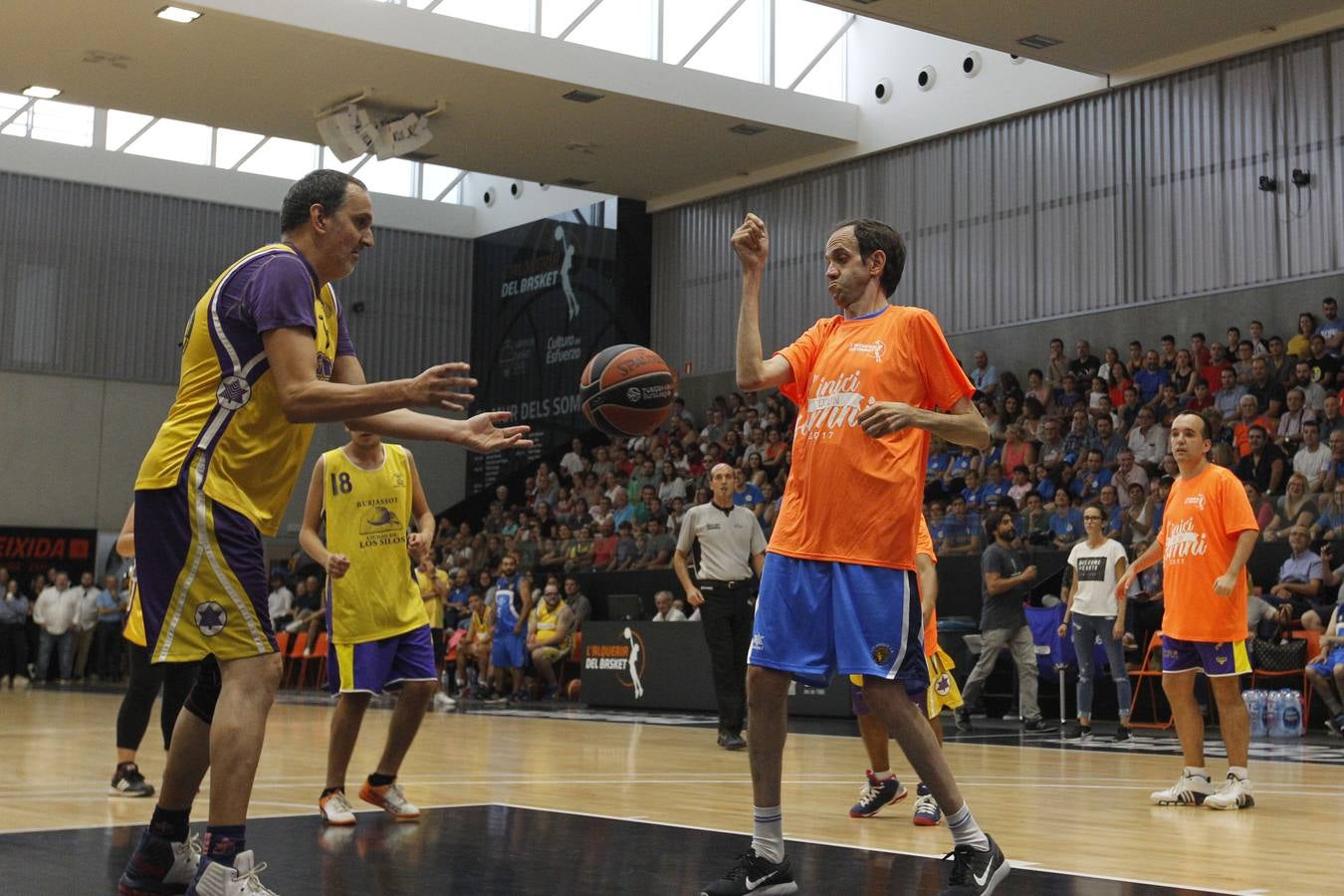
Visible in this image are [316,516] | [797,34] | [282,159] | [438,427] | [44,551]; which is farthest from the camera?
[282,159]

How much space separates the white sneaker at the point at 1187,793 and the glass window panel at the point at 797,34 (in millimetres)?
15560

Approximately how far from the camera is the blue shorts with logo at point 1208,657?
22.8 feet

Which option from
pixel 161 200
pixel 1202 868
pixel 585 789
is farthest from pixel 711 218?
pixel 1202 868

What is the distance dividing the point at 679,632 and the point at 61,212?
14853mm

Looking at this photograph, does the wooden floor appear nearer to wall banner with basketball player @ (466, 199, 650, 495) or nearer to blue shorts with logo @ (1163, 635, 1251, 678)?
blue shorts with logo @ (1163, 635, 1251, 678)

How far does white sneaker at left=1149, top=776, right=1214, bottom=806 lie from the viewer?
681 centimetres

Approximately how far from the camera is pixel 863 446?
4387mm

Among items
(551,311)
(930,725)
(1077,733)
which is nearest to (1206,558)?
(930,725)

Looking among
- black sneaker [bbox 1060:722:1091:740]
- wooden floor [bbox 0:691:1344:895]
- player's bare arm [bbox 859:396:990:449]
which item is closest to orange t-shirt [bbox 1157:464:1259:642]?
wooden floor [bbox 0:691:1344:895]

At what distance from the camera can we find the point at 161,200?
987 inches

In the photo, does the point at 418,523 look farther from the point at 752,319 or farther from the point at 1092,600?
the point at 1092,600

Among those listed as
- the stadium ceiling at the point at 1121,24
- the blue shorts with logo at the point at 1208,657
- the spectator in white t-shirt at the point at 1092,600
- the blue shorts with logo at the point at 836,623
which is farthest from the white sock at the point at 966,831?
the stadium ceiling at the point at 1121,24

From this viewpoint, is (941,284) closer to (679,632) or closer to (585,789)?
(679,632)

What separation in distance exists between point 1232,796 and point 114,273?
72.2 ft
